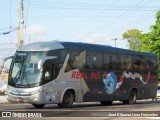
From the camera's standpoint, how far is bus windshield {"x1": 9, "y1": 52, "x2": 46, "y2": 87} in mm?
23266

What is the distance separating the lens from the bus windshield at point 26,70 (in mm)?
23266

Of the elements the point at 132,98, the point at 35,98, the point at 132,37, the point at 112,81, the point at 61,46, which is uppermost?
the point at 132,37

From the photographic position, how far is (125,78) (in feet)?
99.3

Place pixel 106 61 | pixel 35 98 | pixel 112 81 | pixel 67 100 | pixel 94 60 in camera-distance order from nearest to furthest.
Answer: pixel 35 98, pixel 67 100, pixel 94 60, pixel 106 61, pixel 112 81

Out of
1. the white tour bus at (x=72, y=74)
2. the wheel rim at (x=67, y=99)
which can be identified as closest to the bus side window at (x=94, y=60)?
the white tour bus at (x=72, y=74)

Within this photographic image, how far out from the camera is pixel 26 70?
2350 cm

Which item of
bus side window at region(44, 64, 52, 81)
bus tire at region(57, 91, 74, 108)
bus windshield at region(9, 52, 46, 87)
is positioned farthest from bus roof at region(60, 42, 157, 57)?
bus tire at region(57, 91, 74, 108)

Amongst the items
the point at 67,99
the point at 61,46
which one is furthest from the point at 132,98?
the point at 61,46

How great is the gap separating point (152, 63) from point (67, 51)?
1029 centimetres

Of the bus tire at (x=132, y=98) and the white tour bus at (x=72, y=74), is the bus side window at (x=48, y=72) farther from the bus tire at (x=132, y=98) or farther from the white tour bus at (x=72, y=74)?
the bus tire at (x=132, y=98)

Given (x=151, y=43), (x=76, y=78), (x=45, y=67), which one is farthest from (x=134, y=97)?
(x=151, y=43)

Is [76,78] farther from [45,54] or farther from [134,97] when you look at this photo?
[134,97]

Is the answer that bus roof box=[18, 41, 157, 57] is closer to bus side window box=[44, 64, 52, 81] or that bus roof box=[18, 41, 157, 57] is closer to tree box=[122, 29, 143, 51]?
bus side window box=[44, 64, 52, 81]

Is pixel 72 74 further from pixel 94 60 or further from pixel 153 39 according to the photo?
pixel 153 39
